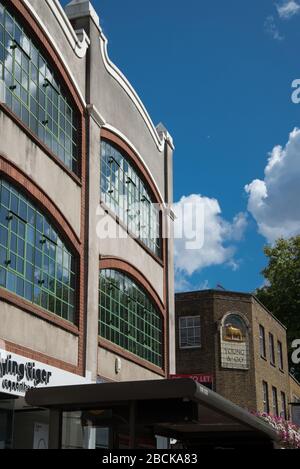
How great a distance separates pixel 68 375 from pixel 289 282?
43023mm

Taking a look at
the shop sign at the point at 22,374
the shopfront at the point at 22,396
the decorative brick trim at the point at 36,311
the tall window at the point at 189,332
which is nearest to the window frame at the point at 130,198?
the decorative brick trim at the point at 36,311

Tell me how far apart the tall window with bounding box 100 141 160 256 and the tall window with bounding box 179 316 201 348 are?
42.0 feet

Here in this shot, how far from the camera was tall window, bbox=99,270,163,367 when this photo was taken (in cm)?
2131

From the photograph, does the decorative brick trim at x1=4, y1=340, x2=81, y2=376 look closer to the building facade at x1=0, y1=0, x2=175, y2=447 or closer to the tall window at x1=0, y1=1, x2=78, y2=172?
the building facade at x1=0, y1=0, x2=175, y2=447

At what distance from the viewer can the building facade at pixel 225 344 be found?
37844 mm

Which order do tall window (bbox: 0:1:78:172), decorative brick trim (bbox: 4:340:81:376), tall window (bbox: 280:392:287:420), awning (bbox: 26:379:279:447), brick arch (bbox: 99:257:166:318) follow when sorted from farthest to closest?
tall window (bbox: 280:392:287:420) < brick arch (bbox: 99:257:166:318) < tall window (bbox: 0:1:78:172) < decorative brick trim (bbox: 4:340:81:376) < awning (bbox: 26:379:279:447)

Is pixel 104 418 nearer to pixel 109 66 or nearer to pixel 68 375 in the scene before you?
pixel 68 375

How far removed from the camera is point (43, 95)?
18172 mm

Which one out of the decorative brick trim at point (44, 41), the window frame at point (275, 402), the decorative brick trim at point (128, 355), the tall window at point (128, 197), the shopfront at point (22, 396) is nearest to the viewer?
the shopfront at point (22, 396)

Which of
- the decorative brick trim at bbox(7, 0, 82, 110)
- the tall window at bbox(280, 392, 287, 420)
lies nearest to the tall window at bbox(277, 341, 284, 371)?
the tall window at bbox(280, 392, 287, 420)

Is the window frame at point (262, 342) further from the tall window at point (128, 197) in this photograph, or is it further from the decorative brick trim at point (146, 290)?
the tall window at point (128, 197)

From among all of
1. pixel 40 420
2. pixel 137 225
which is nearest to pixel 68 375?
pixel 40 420

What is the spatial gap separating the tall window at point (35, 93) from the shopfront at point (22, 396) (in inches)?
216

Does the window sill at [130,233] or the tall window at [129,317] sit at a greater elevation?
the window sill at [130,233]
